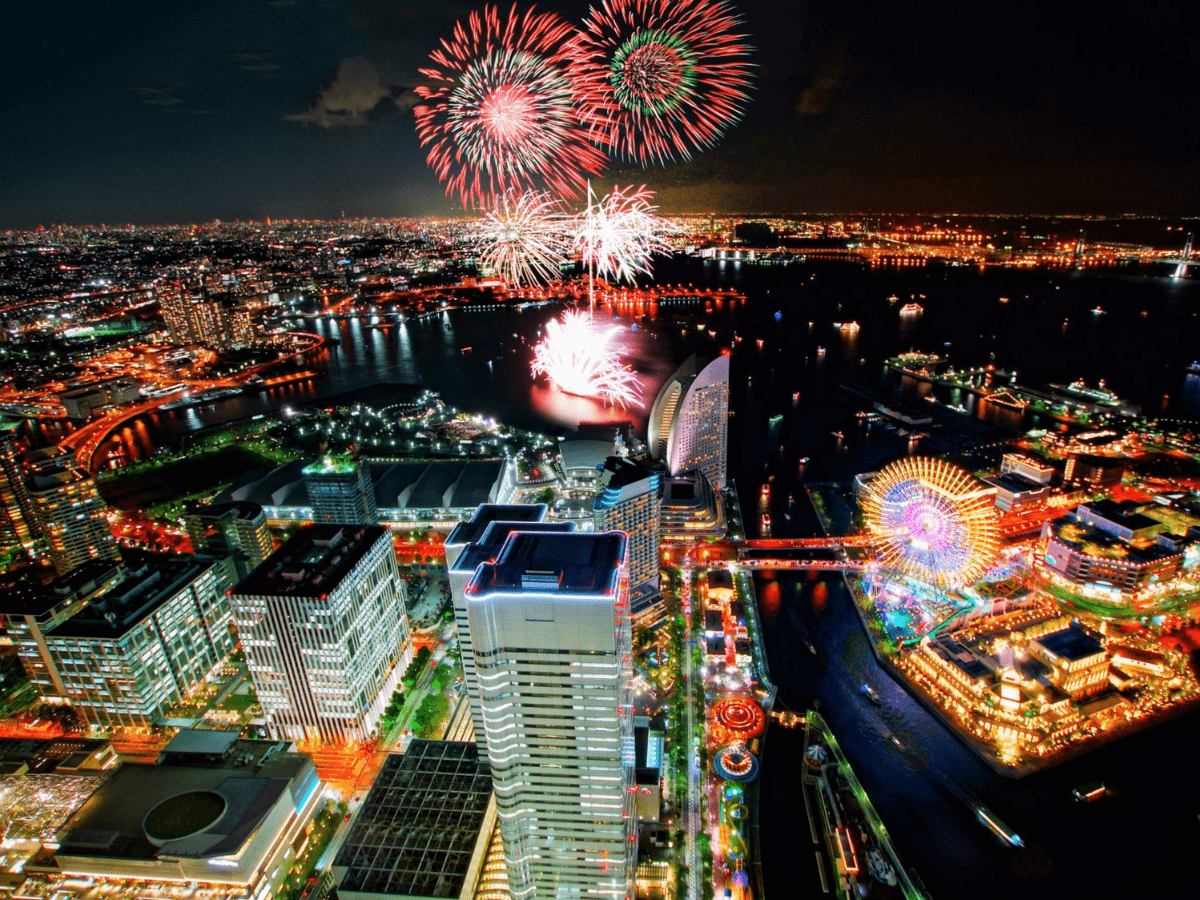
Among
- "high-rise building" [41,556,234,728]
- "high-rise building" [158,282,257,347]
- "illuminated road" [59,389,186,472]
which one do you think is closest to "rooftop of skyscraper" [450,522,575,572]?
"high-rise building" [41,556,234,728]

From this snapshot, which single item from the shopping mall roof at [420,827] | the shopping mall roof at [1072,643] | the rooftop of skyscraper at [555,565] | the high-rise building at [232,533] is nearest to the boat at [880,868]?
the shopping mall roof at [1072,643]

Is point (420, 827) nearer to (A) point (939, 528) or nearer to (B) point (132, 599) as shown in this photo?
(B) point (132, 599)

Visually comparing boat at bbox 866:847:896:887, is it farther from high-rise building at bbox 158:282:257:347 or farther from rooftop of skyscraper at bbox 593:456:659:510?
high-rise building at bbox 158:282:257:347

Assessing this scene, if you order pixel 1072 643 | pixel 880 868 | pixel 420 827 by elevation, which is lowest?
pixel 880 868

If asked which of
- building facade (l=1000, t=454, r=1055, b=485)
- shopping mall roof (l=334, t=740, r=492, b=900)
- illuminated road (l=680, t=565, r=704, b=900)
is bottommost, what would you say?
illuminated road (l=680, t=565, r=704, b=900)

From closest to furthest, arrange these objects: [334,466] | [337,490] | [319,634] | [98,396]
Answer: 1. [319,634]
2. [337,490]
3. [334,466]
4. [98,396]

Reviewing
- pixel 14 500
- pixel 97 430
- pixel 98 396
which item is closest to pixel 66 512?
pixel 14 500
